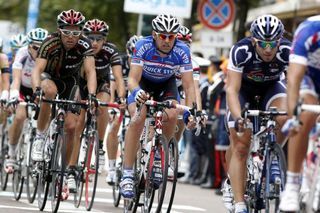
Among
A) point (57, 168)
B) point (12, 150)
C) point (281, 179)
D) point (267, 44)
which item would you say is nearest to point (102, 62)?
point (12, 150)

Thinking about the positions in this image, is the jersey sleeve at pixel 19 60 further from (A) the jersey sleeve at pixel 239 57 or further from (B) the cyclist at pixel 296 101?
(B) the cyclist at pixel 296 101

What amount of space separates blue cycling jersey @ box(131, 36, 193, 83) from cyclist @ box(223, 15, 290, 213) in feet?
3.26

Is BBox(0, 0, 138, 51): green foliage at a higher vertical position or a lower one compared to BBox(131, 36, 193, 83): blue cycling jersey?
higher

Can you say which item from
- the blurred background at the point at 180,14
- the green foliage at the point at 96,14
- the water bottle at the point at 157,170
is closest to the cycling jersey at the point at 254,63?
the water bottle at the point at 157,170

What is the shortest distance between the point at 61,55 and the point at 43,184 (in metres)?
1.55

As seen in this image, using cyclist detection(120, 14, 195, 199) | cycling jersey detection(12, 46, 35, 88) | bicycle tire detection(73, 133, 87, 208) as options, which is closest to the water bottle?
cyclist detection(120, 14, 195, 199)

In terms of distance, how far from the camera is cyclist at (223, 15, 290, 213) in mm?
11773

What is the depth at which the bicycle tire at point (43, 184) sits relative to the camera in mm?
14234

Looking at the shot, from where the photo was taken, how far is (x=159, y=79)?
13.5 metres

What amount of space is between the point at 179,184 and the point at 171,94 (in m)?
8.36

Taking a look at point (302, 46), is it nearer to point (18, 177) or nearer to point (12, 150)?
point (18, 177)

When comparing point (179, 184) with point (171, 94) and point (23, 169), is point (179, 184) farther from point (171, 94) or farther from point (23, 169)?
point (171, 94)

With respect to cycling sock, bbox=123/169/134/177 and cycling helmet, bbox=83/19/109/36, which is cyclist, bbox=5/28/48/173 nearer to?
cycling helmet, bbox=83/19/109/36

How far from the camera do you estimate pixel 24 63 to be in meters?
17.1
